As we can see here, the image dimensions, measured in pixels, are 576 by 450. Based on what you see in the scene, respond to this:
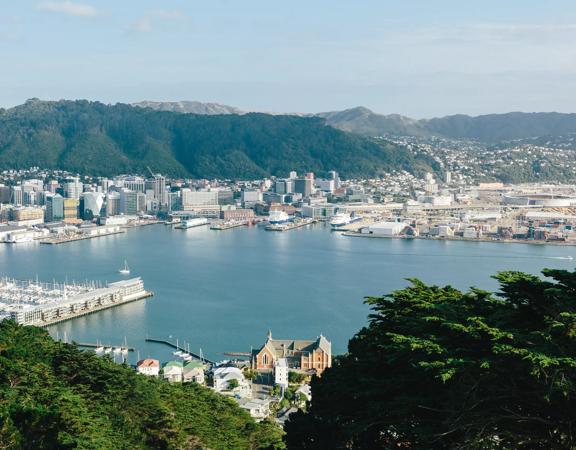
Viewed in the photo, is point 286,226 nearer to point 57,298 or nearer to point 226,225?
point 226,225

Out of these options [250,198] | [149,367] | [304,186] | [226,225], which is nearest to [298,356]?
[149,367]

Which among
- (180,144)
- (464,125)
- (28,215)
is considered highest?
(464,125)

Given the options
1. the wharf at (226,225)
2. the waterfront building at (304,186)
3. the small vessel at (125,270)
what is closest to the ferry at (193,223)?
the wharf at (226,225)

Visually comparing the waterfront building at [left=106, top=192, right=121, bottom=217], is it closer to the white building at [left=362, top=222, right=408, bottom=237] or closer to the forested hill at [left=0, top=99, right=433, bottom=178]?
the white building at [left=362, top=222, right=408, bottom=237]

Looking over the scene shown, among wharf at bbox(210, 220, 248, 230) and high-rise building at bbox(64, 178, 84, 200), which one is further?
high-rise building at bbox(64, 178, 84, 200)

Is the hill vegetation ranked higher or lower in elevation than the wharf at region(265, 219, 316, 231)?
higher

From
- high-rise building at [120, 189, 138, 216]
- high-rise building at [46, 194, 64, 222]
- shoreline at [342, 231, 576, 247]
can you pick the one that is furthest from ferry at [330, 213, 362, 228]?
high-rise building at [46, 194, 64, 222]

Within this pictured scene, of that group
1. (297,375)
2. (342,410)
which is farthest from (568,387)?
(297,375)
